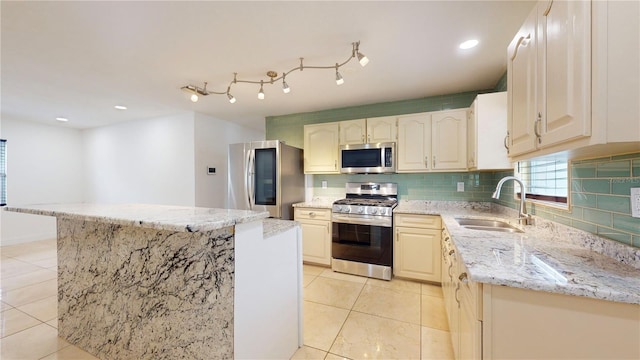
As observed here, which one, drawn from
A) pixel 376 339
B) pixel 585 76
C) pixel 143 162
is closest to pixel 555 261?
pixel 585 76

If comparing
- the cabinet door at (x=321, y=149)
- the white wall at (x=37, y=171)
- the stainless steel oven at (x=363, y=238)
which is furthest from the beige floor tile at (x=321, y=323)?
the white wall at (x=37, y=171)

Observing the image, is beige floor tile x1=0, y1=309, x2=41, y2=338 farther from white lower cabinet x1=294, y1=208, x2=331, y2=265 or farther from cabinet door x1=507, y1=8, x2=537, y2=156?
cabinet door x1=507, y1=8, x2=537, y2=156

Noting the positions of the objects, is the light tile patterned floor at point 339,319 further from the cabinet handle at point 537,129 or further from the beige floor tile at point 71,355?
the cabinet handle at point 537,129

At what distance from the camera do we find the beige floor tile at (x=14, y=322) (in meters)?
1.96

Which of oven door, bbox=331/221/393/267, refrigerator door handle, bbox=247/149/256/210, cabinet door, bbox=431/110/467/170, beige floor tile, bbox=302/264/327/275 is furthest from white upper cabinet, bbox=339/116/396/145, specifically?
beige floor tile, bbox=302/264/327/275

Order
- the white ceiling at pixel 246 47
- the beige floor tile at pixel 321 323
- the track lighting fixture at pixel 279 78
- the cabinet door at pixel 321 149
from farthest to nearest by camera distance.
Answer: the cabinet door at pixel 321 149 → the track lighting fixture at pixel 279 78 → the beige floor tile at pixel 321 323 → the white ceiling at pixel 246 47

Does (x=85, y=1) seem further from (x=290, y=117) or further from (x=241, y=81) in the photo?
(x=290, y=117)

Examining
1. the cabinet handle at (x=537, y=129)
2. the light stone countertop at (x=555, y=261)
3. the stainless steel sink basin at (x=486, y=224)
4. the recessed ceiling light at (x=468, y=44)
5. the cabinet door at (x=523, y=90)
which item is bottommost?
the stainless steel sink basin at (x=486, y=224)

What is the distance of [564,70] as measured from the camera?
0.95 m

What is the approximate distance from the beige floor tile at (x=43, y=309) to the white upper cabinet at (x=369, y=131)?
3468 millimetres

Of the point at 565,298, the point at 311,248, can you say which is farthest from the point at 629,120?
the point at 311,248

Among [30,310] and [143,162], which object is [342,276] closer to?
[30,310]

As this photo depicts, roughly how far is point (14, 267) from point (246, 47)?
4500 millimetres

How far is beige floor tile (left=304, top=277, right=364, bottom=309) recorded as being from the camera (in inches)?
94.9
